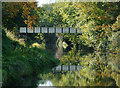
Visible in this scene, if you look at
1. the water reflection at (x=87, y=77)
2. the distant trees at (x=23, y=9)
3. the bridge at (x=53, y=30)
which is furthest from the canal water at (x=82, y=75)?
the bridge at (x=53, y=30)

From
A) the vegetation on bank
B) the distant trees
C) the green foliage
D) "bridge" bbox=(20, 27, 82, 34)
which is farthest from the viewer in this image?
"bridge" bbox=(20, 27, 82, 34)

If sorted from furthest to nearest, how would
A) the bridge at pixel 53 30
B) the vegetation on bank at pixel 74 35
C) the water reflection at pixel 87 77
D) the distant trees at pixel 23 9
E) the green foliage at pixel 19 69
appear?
the bridge at pixel 53 30 < the distant trees at pixel 23 9 < the vegetation on bank at pixel 74 35 < the water reflection at pixel 87 77 < the green foliage at pixel 19 69

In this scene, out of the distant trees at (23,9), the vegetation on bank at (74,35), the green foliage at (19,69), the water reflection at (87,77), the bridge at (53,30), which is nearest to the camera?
the green foliage at (19,69)

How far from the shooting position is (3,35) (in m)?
8.55

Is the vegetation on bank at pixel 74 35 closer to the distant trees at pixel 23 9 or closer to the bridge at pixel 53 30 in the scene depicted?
the distant trees at pixel 23 9

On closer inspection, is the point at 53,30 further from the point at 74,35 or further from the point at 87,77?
the point at 87,77

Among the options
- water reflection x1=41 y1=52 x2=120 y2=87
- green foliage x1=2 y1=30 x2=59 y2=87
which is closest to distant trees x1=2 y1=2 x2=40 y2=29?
green foliage x1=2 y1=30 x2=59 y2=87

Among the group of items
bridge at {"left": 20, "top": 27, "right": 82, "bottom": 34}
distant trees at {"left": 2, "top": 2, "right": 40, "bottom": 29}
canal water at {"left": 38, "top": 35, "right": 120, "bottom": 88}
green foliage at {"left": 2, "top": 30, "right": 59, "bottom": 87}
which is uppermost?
distant trees at {"left": 2, "top": 2, "right": 40, "bottom": 29}

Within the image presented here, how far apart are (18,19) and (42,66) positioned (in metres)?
5.18

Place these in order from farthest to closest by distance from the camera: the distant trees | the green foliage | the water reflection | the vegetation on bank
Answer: the distant trees
the vegetation on bank
the water reflection
the green foliage

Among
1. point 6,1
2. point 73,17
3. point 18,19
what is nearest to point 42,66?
point 6,1

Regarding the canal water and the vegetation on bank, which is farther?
the vegetation on bank

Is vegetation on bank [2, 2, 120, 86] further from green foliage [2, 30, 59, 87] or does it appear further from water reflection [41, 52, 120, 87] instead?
water reflection [41, 52, 120, 87]

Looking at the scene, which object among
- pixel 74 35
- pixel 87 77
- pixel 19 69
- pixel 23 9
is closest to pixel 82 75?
pixel 87 77
